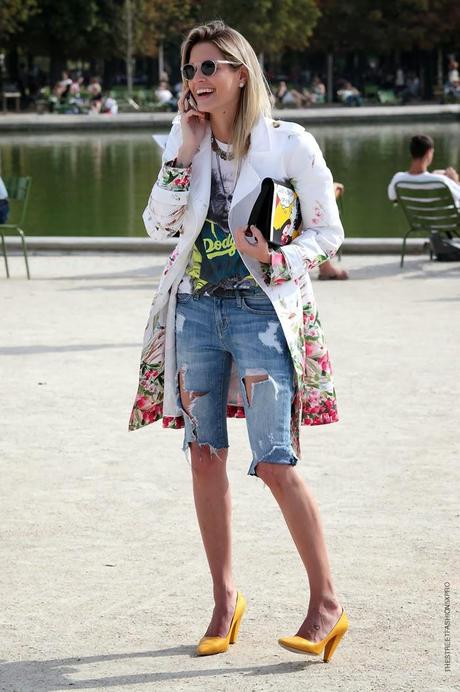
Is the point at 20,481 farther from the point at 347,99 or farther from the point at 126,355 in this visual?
the point at 347,99

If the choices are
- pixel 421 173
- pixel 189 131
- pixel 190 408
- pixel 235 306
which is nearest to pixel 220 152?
pixel 189 131

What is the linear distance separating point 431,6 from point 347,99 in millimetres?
18402

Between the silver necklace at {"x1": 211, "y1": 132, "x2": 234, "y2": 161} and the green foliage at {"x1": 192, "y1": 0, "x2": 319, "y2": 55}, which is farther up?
the silver necklace at {"x1": 211, "y1": 132, "x2": 234, "y2": 161}

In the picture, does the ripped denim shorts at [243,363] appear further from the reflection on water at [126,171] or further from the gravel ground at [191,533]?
the reflection on water at [126,171]

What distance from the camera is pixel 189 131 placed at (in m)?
4.26

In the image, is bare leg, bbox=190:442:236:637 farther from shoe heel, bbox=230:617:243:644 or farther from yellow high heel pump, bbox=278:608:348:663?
yellow high heel pump, bbox=278:608:348:663

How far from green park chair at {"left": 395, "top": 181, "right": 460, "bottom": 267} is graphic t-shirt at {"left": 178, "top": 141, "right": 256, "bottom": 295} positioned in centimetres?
975

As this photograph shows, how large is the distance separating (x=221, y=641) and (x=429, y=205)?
33.1ft

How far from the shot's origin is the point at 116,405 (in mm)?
7742

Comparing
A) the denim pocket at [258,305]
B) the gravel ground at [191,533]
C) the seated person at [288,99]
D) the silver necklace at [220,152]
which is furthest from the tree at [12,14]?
the denim pocket at [258,305]

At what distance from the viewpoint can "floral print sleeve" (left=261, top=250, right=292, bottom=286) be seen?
4160 millimetres

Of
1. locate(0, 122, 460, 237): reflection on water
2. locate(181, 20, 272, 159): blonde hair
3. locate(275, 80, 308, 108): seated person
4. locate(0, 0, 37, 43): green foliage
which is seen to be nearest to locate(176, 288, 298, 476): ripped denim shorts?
locate(181, 20, 272, 159): blonde hair

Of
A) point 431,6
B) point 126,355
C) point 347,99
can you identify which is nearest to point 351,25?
point 431,6

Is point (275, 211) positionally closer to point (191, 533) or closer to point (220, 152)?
point (220, 152)
